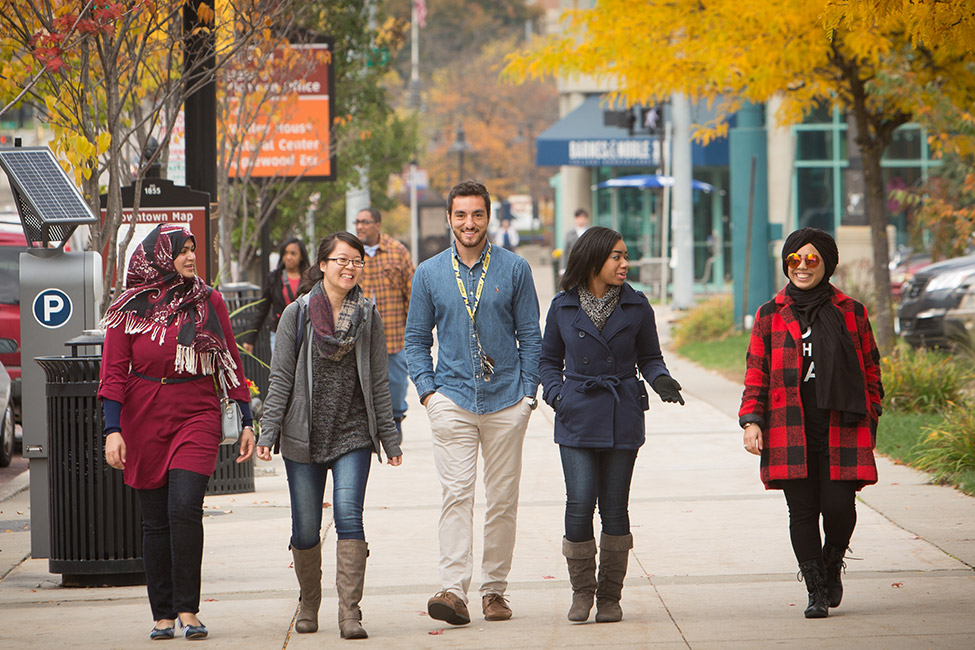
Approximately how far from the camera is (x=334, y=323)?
6020 mm

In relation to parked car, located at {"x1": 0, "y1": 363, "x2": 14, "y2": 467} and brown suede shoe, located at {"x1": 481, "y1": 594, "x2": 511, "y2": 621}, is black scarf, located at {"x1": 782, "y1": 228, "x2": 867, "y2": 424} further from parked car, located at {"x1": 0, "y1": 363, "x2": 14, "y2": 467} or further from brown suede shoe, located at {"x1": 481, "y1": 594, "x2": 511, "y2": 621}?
parked car, located at {"x1": 0, "y1": 363, "x2": 14, "y2": 467}

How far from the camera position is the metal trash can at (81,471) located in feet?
22.4

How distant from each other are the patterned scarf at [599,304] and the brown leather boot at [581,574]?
95 cm

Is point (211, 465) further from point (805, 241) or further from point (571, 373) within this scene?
point (805, 241)

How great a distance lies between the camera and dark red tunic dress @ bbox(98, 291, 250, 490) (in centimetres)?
588

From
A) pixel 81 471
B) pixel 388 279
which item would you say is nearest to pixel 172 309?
pixel 81 471

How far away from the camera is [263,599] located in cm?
671

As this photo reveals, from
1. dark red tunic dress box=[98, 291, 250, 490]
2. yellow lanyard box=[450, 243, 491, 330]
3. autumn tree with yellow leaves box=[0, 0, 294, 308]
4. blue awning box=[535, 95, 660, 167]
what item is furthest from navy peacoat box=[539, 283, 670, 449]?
blue awning box=[535, 95, 660, 167]

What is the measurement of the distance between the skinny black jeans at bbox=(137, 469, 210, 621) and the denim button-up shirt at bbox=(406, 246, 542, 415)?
43.5 inches

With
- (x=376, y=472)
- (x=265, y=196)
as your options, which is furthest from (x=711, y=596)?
(x=265, y=196)

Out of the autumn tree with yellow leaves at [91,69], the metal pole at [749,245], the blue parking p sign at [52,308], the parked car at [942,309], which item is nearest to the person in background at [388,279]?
the autumn tree with yellow leaves at [91,69]

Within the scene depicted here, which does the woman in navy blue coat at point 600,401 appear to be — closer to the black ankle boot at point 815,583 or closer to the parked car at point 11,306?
the black ankle boot at point 815,583

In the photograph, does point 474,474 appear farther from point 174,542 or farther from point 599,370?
point 174,542

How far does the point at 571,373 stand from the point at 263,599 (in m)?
1.92
